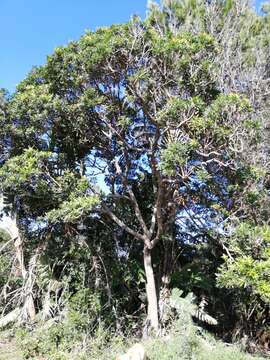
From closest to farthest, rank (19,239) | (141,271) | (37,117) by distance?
(37,117), (141,271), (19,239)

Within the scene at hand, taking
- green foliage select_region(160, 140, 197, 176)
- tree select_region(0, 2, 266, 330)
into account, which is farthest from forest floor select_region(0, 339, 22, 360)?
green foliage select_region(160, 140, 197, 176)

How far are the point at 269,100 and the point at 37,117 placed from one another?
18.8 ft

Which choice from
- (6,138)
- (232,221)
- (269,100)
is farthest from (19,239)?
(269,100)

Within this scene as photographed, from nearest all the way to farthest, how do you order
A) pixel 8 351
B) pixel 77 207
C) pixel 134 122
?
pixel 77 207, pixel 8 351, pixel 134 122

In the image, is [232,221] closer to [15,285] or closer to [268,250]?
[268,250]

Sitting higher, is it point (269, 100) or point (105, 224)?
point (269, 100)

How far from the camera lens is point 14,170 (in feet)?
25.2

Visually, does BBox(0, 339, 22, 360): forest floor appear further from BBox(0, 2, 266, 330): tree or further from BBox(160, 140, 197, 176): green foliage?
BBox(160, 140, 197, 176): green foliage

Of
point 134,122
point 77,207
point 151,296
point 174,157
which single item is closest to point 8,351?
point 151,296

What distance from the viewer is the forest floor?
783 centimetres

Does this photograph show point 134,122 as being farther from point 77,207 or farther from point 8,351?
point 8,351

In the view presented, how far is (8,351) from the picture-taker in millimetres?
8266

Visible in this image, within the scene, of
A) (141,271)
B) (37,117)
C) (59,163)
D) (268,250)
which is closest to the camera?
(268,250)

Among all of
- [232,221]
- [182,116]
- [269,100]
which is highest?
[269,100]
